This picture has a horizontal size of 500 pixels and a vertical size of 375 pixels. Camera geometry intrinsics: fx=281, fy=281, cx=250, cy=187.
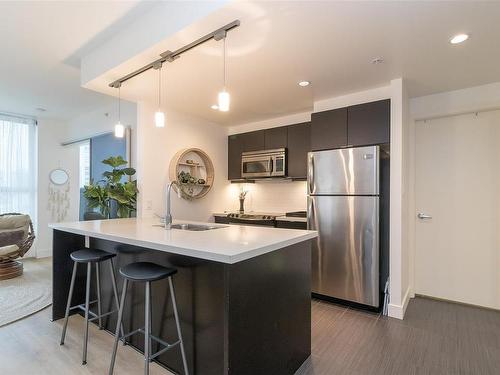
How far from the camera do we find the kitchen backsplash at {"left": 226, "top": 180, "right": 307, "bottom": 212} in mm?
4422

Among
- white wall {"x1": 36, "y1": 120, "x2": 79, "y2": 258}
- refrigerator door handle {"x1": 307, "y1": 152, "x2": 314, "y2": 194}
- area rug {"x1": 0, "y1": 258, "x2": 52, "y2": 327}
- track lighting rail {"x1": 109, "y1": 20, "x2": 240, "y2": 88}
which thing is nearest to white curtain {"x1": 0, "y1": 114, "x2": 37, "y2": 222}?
white wall {"x1": 36, "y1": 120, "x2": 79, "y2": 258}

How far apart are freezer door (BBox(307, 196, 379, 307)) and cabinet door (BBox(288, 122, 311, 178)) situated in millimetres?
764

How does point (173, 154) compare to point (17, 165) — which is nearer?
point (173, 154)

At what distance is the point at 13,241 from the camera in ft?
13.4

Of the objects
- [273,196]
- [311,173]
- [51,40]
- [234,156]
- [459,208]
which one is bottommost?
[459,208]

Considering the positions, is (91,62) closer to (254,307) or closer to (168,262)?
(168,262)

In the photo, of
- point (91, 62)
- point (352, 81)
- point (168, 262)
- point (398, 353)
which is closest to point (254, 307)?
point (168, 262)

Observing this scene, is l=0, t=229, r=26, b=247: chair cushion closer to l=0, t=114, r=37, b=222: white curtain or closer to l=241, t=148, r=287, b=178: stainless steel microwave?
l=0, t=114, r=37, b=222: white curtain

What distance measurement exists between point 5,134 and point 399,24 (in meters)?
5.90

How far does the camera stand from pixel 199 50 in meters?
2.26

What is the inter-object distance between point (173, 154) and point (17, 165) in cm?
309

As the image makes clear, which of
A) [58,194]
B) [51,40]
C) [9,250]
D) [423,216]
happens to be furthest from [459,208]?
[58,194]

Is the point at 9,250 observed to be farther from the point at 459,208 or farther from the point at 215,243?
the point at 459,208

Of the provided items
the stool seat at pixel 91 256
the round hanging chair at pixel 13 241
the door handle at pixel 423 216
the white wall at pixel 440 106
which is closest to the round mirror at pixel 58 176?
the round hanging chair at pixel 13 241
